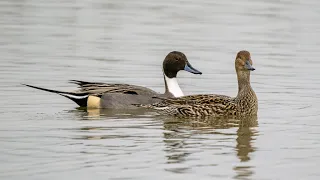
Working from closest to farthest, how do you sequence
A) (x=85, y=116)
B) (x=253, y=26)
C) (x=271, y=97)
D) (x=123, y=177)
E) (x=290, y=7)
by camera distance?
(x=123, y=177)
(x=85, y=116)
(x=271, y=97)
(x=253, y=26)
(x=290, y=7)

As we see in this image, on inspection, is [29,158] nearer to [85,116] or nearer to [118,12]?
[85,116]

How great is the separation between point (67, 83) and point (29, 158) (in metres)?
5.84

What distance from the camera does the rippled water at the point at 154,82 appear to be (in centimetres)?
1112

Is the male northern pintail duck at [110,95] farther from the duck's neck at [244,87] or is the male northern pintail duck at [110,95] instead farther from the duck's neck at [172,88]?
the duck's neck at [244,87]

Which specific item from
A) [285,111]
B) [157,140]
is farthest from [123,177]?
[285,111]

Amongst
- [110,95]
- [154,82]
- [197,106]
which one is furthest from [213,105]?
[154,82]

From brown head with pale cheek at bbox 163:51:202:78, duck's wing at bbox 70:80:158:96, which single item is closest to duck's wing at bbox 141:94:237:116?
duck's wing at bbox 70:80:158:96

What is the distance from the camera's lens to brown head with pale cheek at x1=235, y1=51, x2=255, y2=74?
15203 millimetres

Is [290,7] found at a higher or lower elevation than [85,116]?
higher

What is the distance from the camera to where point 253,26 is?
24.0 metres

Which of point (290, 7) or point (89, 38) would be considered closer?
point (89, 38)

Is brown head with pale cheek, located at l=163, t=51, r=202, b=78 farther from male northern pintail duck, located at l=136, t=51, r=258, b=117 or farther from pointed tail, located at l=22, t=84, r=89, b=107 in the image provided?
pointed tail, located at l=22, t=84, r=89, b=107

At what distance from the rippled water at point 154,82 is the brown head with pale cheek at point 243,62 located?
635mm

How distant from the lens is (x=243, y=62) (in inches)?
602
